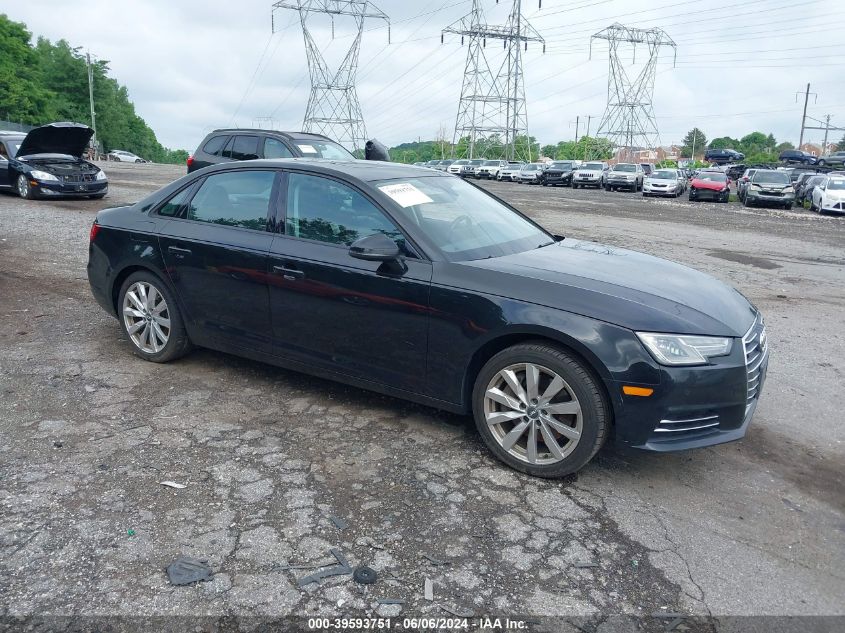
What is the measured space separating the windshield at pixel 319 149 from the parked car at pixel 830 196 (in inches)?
777

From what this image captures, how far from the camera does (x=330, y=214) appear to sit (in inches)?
172

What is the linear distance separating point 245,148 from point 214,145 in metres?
0.97

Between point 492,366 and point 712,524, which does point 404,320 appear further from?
point 712,524

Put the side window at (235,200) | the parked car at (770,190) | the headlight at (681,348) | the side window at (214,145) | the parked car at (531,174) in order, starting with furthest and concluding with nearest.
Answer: the parked car at (531,174) → the parked car at (770,190) → the side window at (214,145) → the side window at (235,200) → the headlight at (681,348)

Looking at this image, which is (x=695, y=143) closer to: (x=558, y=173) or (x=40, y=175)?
(x=558, y=173)

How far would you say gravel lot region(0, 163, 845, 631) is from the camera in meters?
2.71

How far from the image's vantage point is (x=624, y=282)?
12.4 feet

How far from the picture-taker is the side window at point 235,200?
4.66m

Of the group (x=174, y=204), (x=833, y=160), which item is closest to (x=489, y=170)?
(x=833, y=160)

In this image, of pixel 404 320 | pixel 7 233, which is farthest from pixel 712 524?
pixel 7 233

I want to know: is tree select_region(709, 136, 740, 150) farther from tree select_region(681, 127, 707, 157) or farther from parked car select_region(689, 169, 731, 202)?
parked car select_region(689, 169, 731, 202)

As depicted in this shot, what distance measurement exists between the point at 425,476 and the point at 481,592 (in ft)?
3.16

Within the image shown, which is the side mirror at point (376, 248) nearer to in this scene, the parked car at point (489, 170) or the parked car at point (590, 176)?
the parked car at point (590, 176)

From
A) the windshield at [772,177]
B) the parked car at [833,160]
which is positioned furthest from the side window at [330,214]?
the parked car at [833,160]
